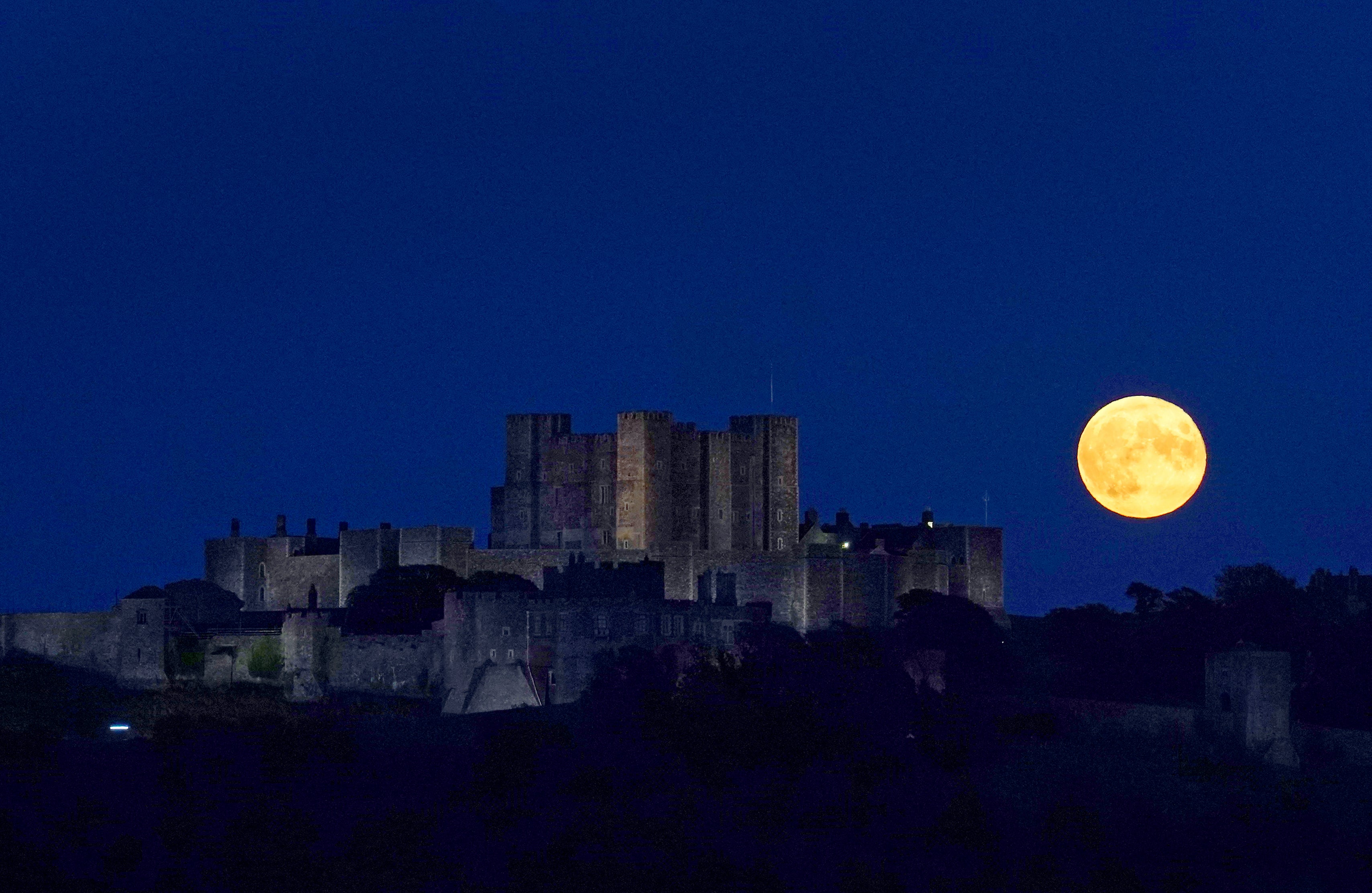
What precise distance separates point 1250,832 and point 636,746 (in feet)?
46.3

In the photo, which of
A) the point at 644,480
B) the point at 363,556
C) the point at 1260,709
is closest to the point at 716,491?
the point at 644,480

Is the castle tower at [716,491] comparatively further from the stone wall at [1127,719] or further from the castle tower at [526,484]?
the stone wall at [1127,719]

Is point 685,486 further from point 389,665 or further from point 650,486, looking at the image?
point 389,665

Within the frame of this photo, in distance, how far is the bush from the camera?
255ft

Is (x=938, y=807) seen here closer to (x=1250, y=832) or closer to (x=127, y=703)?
(x=1250, y=832)

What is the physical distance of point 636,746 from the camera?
67.4 m

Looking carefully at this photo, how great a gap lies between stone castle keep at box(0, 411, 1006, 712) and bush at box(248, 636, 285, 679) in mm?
63

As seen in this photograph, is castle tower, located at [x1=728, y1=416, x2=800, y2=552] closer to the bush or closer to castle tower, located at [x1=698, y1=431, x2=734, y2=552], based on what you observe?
castle tower, located at [x1=698, y1=431, x2=734, y2=552]

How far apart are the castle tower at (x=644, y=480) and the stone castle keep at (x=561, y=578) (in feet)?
0.20

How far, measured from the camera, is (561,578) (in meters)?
78.8

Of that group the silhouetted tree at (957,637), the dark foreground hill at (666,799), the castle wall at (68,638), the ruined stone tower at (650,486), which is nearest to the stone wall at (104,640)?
the castle wall at (68,638)

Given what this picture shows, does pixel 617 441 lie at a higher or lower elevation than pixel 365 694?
higher

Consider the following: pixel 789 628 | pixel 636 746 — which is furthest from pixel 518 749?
pixel 789 628

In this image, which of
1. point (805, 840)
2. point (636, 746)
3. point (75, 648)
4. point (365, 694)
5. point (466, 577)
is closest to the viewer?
point (805, 840)
